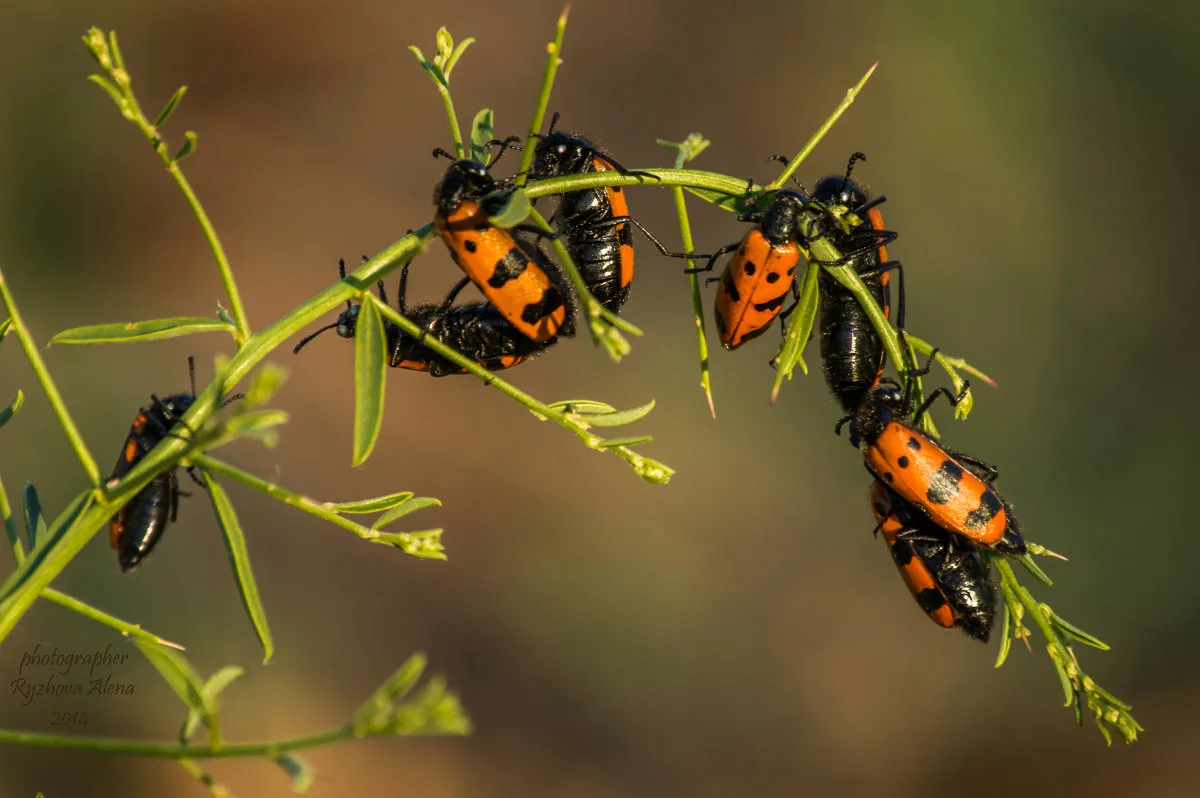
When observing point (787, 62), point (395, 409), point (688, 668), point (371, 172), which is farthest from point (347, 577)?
point (787, 62)

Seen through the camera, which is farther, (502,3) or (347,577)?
(502,3)

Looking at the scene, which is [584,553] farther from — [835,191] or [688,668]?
[835,191]

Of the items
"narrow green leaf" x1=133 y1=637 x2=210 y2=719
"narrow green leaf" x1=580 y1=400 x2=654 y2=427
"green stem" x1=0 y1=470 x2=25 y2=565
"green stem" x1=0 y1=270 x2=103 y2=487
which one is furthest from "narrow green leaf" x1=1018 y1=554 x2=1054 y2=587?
"green stem" x1=0 y1=470 x2=25 y2=565

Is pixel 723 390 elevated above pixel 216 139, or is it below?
above

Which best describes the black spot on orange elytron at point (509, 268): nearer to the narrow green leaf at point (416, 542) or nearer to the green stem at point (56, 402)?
the narrow green leaf at point (416, 542)

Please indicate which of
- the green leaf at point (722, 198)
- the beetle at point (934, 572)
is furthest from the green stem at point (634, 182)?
the beetle at point (934, 572)

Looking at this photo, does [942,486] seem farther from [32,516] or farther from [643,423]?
[643,423]
